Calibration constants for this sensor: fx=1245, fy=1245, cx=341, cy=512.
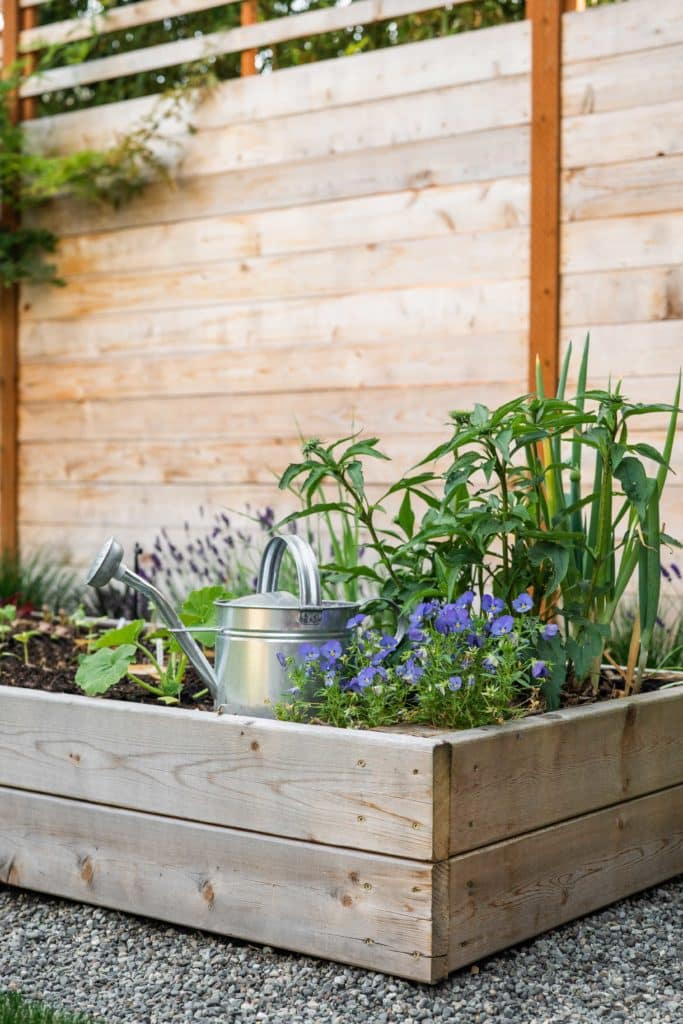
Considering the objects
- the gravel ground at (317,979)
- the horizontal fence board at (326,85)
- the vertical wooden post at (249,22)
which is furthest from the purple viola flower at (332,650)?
the vertical wooden post at (249,22)

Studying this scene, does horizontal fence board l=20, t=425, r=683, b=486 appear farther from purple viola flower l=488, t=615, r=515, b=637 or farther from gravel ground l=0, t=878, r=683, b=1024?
gravel ground l=0, t=878, r=683, b=1024

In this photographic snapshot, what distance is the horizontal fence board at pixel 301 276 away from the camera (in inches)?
155

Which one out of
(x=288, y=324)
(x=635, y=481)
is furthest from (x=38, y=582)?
(x=635, y=481)

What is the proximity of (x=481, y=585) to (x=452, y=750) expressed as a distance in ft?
1.60

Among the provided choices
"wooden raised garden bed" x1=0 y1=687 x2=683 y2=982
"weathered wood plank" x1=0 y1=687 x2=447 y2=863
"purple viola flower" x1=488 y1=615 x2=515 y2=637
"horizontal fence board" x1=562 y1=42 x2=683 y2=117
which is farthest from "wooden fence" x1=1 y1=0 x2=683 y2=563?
"weathered wood plank" x1=0 y1=687 x2=447 y2=863

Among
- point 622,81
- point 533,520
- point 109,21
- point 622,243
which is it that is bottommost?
point 533,520

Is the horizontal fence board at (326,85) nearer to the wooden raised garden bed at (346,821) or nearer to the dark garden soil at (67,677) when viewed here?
the dark garden soil at (67,677)

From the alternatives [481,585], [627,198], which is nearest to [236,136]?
[627,198]

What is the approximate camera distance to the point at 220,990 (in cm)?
188

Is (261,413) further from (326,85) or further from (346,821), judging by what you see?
(346,821)

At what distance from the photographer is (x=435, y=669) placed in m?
2.03

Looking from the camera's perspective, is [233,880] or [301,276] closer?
[233,880]

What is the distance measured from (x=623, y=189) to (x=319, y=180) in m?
1.14

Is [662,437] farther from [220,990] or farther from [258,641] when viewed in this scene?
[220,990]
